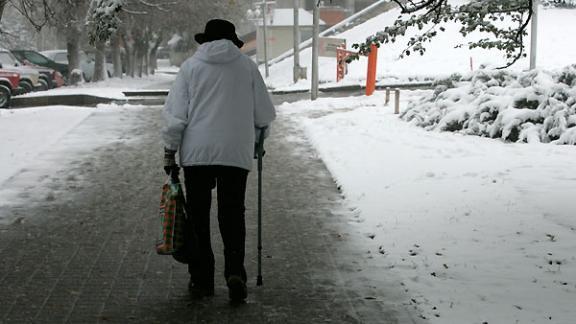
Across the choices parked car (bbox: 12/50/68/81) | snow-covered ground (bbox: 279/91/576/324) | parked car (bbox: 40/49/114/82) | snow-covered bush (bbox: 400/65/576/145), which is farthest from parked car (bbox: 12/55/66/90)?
snow-covered ground (bbox: 279/91/576/324)

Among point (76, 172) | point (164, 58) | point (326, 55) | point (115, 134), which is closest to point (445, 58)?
point (326, 55)

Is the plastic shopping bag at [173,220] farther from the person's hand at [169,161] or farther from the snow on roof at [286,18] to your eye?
the snow on roof at [286,18]

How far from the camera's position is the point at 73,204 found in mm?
9164

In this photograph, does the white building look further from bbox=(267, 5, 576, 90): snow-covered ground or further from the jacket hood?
the jacket hood

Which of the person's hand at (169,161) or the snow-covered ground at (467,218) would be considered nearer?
the person's hand at (169,161)

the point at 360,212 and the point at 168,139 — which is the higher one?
the point at 168,139

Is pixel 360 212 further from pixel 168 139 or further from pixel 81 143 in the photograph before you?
pixel 81 143

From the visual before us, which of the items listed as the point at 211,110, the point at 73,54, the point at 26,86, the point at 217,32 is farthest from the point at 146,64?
the point at 211,110

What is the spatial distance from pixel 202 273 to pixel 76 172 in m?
6.22

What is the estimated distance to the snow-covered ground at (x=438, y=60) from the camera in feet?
123

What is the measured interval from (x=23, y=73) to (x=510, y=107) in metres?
19.3

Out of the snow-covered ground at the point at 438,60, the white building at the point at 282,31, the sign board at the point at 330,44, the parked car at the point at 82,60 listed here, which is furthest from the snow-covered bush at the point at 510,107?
the white building at the point at 282,31

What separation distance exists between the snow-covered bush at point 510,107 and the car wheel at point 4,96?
41.5 ft

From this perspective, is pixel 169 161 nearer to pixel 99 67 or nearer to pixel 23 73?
pixel 23 73
